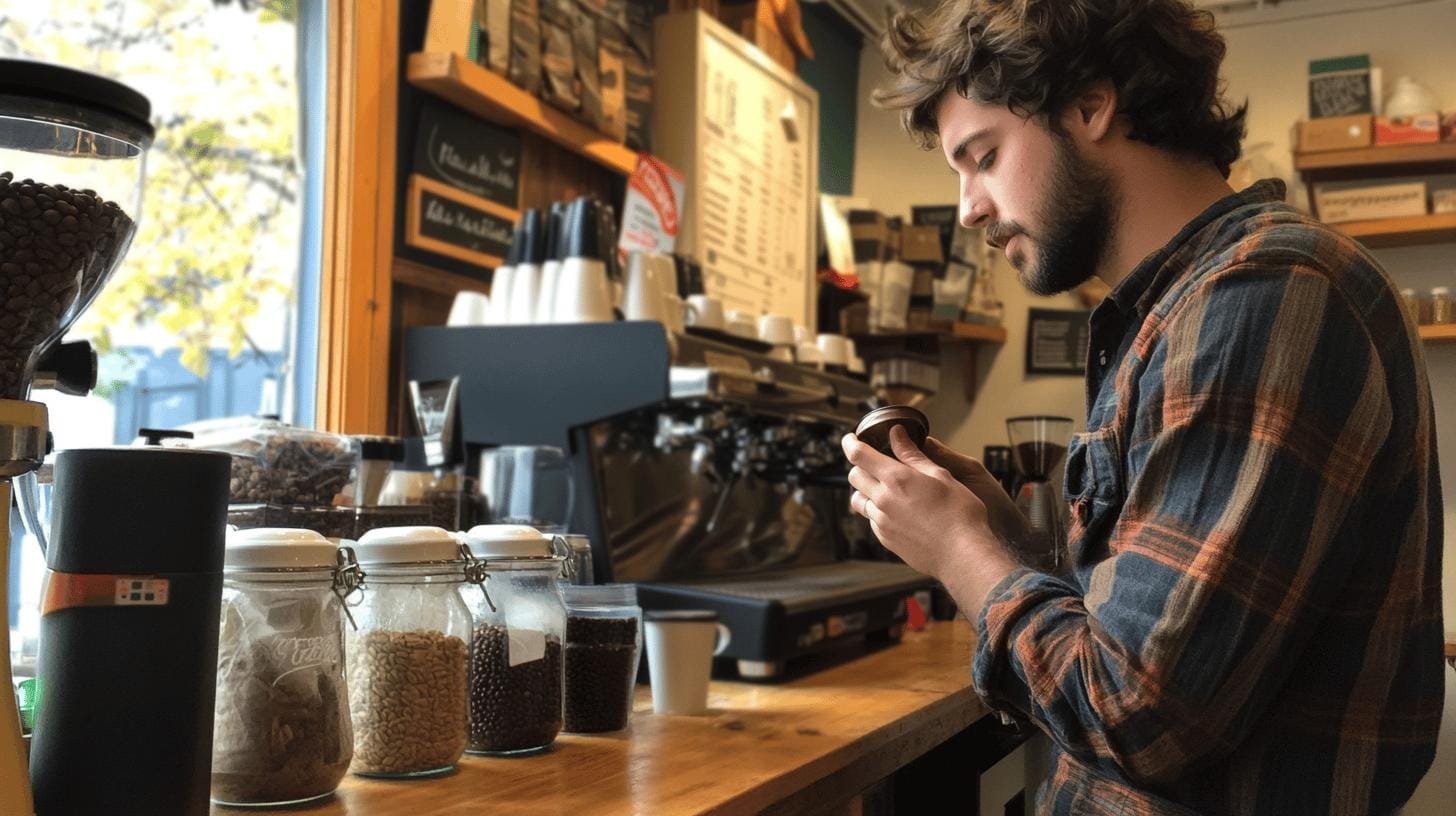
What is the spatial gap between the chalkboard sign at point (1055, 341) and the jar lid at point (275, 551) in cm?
366

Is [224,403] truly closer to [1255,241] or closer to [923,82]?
[923,82]

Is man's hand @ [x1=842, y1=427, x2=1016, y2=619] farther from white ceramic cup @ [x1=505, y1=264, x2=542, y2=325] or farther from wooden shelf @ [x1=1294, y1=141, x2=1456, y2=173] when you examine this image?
wooden shelf @ [x1=1294, y1=141, x2=1456, y2=173]

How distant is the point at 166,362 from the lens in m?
2.36

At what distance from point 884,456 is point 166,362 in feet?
5.06

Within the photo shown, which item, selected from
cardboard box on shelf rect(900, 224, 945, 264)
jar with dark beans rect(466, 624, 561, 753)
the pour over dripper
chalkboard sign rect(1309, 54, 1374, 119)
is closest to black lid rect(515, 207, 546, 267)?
the pour over dripper

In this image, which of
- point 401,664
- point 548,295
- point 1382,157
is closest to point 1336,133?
point 1382,157

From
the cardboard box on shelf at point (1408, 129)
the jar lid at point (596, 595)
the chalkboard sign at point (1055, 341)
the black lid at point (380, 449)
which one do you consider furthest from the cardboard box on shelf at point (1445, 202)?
the black lid at point (380, 449)

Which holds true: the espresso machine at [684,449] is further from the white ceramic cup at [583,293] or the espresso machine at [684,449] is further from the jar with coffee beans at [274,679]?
the jar with coffee beans at [274,679]

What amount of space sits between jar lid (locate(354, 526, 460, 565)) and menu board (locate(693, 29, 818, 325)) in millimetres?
1772

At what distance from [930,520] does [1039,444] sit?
1.00m

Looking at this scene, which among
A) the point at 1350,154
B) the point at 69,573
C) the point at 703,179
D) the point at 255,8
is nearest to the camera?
the point at 69,573

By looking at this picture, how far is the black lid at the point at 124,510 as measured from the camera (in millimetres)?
1003

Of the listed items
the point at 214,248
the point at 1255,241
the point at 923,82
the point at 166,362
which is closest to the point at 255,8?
the point at 214,248

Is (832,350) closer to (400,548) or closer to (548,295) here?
(548,295)
